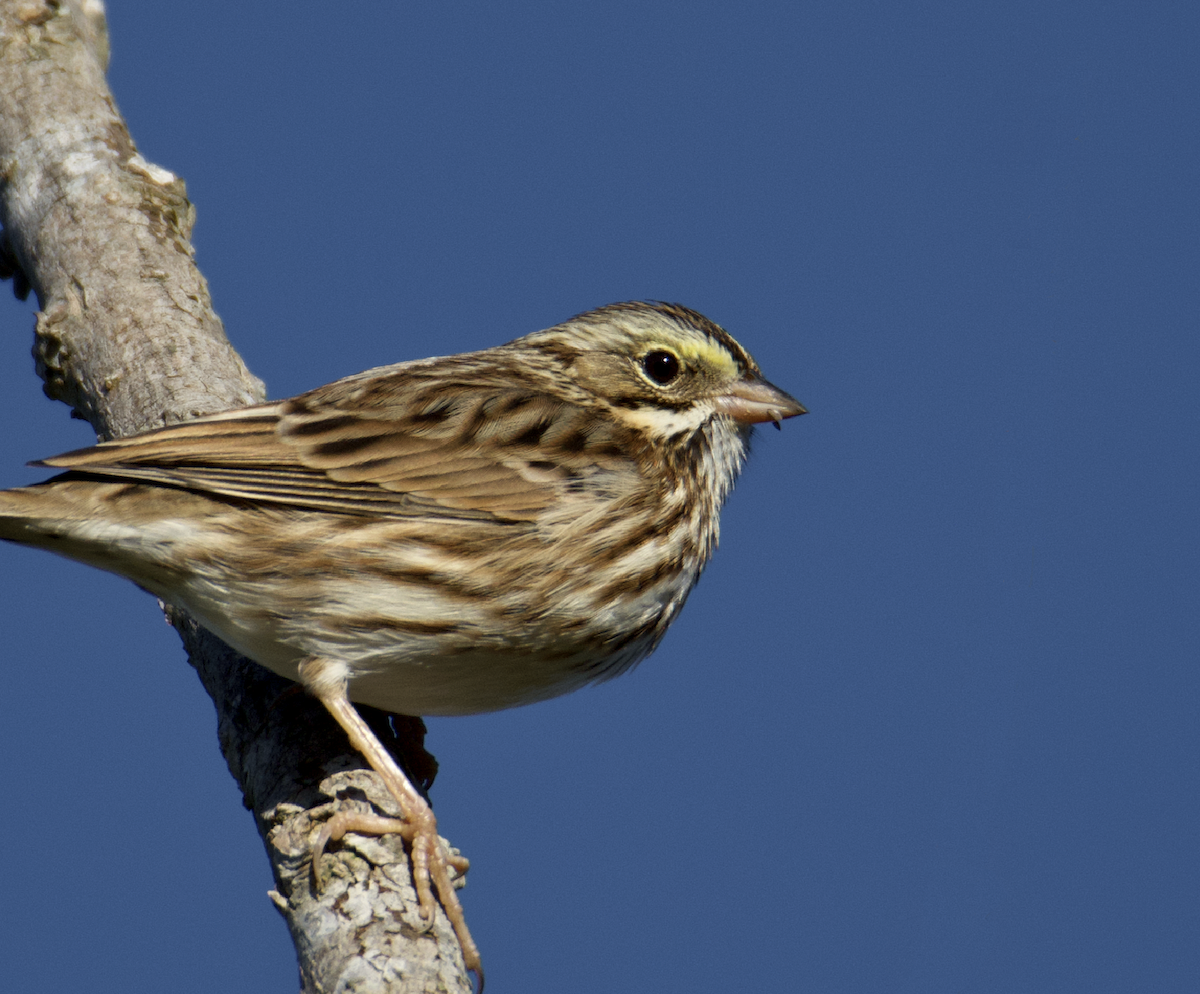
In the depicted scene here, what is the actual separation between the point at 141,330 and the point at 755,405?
2.32m

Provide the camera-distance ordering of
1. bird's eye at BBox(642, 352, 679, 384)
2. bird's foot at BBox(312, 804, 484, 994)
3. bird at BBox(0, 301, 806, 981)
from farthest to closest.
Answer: bird's eye at BBox(642, 352, 679, 384)
bird at BBox(0, 301, 806, 981)
bird's foot at BBox(312, 804, 484, 994)

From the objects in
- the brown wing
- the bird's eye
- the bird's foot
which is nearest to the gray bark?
the bird's foot

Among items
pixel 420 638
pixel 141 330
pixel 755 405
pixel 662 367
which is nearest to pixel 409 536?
pixel 420 638

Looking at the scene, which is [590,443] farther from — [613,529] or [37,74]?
[37,74]

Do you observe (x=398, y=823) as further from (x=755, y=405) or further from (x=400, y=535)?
(x=755, y=405)

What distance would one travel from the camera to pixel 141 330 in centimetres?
504

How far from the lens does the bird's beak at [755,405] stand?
4898mm

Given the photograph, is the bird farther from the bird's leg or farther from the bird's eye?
the bird's eye

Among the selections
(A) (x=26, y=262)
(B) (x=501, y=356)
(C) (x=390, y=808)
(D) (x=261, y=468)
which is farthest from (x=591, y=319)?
(A) (x=26, y=262)

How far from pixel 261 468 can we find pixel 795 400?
6.44 ft

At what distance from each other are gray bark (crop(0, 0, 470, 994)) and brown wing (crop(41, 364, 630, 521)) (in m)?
0.66

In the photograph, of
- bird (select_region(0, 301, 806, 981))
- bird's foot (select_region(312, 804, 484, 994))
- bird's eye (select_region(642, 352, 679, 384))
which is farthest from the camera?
bird's eye (select_region(642, 352, 679, 384))

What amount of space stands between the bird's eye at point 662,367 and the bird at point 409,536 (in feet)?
0.61

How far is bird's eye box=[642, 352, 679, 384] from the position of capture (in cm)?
488
